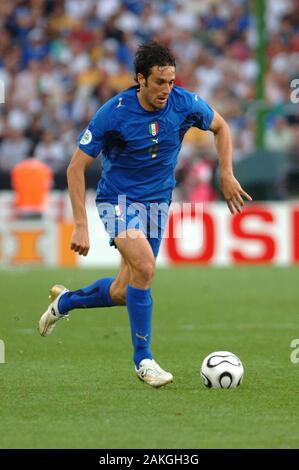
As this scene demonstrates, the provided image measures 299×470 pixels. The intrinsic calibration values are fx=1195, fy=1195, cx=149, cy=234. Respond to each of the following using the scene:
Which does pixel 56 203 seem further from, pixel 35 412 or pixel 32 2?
pixel 35 412

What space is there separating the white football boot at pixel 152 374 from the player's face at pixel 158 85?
157 centimetres

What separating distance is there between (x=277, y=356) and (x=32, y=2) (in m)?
14.7

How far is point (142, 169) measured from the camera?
7.46 metres

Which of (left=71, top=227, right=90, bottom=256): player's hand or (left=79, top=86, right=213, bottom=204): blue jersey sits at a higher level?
(left=79, top=86, right=213, bottom=204): blue jersey

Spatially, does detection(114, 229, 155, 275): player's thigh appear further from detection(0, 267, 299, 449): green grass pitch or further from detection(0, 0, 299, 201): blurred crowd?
detection(0, 0, 299, 201): blurred crowd

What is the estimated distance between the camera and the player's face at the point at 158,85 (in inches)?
281

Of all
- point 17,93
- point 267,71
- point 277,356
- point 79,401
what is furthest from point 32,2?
point 79,401

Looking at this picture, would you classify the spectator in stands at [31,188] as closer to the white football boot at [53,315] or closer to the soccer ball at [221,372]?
the white football boot at [53,315]

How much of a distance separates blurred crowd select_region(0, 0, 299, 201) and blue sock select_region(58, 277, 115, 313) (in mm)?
10633

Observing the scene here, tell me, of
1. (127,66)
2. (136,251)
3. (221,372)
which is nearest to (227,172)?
(136,251)

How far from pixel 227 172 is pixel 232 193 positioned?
0.17 m

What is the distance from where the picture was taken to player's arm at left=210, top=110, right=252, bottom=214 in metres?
7.31
